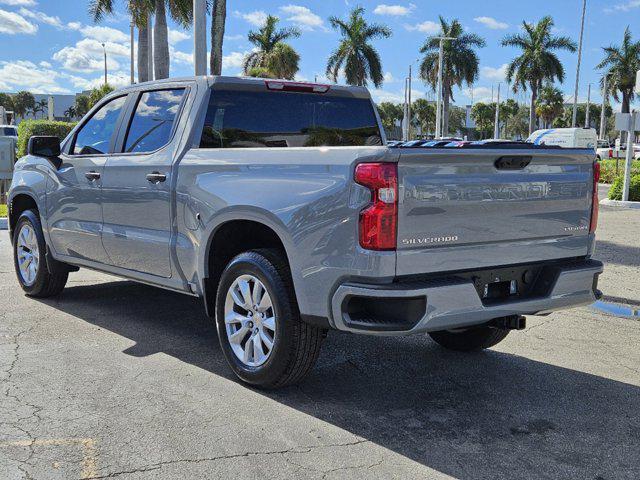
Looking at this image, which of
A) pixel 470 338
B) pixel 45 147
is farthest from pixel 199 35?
pixel 470 338

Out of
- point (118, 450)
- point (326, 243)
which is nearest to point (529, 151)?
point (326, 243)

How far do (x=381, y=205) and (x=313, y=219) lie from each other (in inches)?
16.9

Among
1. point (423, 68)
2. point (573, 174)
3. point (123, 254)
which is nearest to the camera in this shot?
point (573, 174)

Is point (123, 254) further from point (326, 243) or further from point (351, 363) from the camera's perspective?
point (326, 243)

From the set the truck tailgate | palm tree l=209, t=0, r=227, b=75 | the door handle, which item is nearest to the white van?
palm tree l=209, t=0, r=227, b=75

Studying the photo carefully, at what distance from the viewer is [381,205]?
3574 mm

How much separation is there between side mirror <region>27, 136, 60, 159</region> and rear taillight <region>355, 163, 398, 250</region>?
140 inches

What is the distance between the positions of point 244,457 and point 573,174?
257 cm

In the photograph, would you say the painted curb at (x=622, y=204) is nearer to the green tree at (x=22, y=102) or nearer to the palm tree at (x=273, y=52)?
the palm tree at (x=273, y=52)

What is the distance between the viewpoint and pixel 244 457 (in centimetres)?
347

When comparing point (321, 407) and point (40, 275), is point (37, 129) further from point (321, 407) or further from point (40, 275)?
point (321, 407)

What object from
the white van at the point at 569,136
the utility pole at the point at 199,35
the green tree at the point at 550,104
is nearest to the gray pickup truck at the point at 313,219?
the utility pole at the point at 199,35

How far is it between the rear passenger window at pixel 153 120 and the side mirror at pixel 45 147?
0.99 m

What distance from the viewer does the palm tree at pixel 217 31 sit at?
22.6 m
